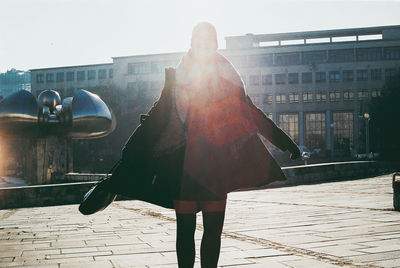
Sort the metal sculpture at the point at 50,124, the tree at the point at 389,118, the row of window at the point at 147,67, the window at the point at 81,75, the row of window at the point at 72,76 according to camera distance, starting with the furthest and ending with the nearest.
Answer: the window at the point at 81,75 < the row of window at the point at 72,76 < the row of window at the point at 147,67 < the tree at the point at 389,118 < the metal sculpture at the point at 50,124

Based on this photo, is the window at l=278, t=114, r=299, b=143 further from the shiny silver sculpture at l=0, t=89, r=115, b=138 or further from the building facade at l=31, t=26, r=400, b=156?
the shiny silver sculpture at l=0, t=89, r=115, b=138

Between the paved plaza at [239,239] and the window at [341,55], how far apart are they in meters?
63.8

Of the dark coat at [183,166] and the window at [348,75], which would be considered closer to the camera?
the dark coat at [183,166]

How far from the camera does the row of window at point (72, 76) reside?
7975 cm

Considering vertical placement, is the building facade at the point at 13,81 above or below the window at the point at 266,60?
above

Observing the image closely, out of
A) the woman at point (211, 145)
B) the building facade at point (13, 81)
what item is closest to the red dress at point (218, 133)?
the woman at point (211, 145)

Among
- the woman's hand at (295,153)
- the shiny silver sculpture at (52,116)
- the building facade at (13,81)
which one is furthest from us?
the building facade at (13,81)

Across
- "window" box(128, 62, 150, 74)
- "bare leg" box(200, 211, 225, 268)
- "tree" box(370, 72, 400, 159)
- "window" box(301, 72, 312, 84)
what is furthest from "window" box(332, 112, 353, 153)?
"bare leg" box(200, 211, 225, 268)

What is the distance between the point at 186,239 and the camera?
2.76m

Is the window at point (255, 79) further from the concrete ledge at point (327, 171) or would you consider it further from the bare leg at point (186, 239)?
the bare leg at point (186, 239)

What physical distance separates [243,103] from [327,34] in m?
68.1

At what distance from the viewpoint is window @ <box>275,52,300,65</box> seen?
7006 centimetres

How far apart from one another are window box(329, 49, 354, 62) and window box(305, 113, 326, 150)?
8.44m

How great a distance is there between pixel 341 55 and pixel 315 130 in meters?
11.7
